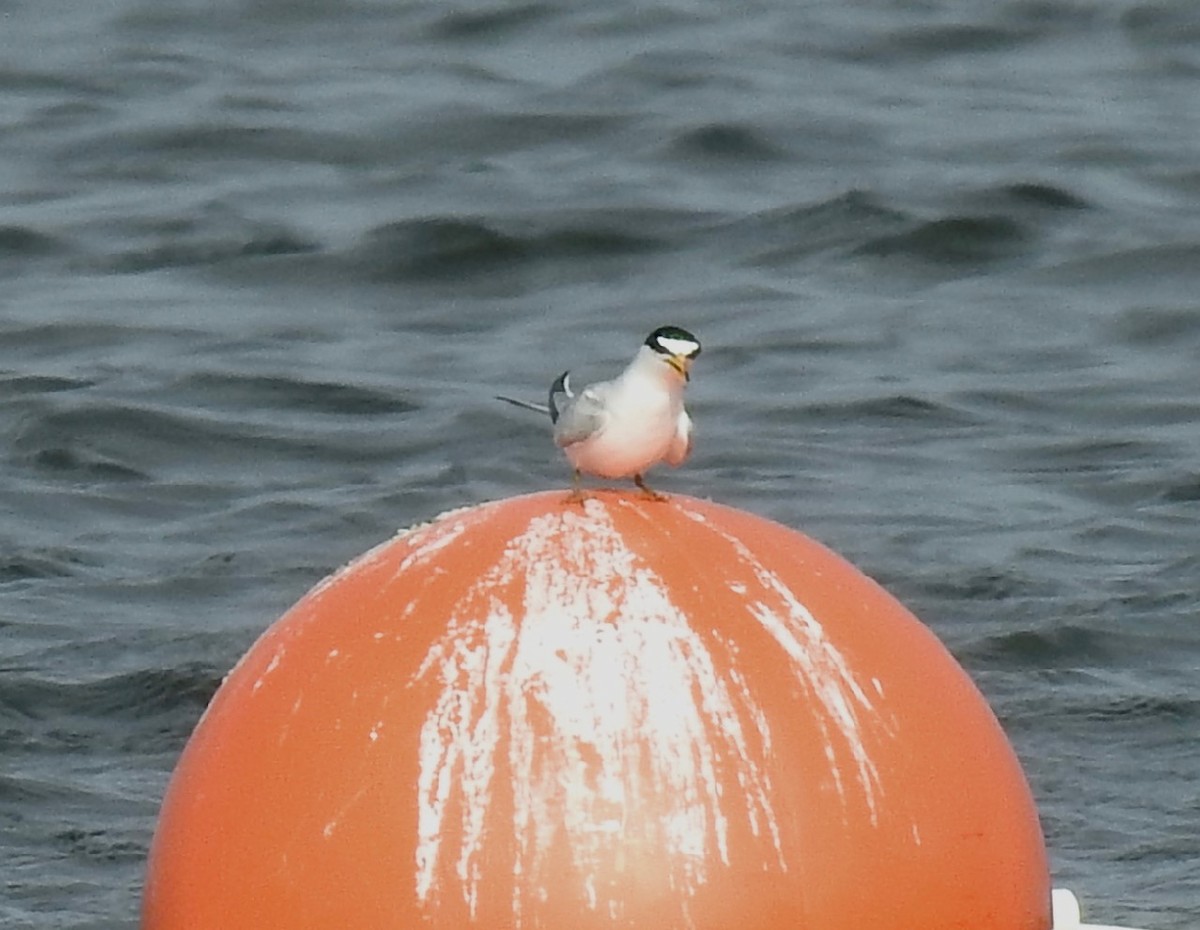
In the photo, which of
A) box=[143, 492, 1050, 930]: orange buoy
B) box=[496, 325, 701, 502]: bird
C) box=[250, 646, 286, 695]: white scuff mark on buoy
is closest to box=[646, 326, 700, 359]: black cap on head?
box=[496, 325, 701, 502]: bird

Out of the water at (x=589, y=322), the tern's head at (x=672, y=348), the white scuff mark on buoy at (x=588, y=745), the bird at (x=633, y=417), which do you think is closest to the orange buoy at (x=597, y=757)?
the white scuff mark on buoy at (x=588, y=745)

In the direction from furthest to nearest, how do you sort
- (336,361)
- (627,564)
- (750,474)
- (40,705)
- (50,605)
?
1. (336,361)
2. (750,474)
3. (50,605)
4. (40,705)
5. (627,564)

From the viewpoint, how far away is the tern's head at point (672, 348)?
5.74 meters

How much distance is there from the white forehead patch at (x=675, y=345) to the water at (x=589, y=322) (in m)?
2.70

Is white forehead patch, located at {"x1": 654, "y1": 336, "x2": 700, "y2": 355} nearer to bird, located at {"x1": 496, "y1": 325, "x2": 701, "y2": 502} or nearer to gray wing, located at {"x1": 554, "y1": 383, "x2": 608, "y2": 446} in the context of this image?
bird, located at {"x1": 496, "y1": 325, "x2": 701, "y2": 502}

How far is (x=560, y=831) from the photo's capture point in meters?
4.77

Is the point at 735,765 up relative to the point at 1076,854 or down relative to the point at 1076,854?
up

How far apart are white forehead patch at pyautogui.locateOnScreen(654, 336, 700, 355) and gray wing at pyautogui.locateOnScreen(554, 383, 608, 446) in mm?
142

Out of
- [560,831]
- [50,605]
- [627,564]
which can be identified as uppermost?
[627,564]

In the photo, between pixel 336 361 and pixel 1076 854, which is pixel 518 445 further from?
pixel 1076 854

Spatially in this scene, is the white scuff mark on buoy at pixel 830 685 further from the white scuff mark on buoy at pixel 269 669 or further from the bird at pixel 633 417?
the white scuff mark on buoy at pixel 269 669

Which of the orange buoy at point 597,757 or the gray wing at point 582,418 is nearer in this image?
the orange buoy at point 597,757

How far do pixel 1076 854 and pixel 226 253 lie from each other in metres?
9.10

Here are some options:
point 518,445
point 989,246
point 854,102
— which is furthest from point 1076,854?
point 854,102
